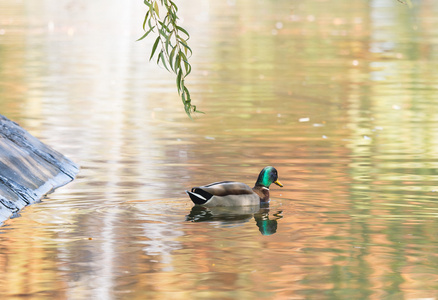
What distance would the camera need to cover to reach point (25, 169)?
12.5 metres

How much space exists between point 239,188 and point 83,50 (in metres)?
24.1

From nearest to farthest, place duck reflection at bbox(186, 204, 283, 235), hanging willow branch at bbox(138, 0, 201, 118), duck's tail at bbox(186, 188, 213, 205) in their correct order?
1. hanging willow branch at bbox(138, 0, 201, 118)
2. duck reflection at bbox(186, 204, 283, 235)
3. duck's tail at bbox(186, 188, 213, 205)

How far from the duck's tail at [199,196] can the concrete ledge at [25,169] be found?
5.61 feet

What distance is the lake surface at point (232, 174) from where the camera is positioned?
28.7 feet

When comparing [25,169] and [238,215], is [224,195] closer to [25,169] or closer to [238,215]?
[238,215]

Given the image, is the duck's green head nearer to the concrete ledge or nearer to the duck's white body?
the duck's white body

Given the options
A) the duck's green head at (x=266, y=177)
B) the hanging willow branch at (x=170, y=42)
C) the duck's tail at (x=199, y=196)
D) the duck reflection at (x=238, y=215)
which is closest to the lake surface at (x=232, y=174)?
the duck reflection at (x=238, y=215)

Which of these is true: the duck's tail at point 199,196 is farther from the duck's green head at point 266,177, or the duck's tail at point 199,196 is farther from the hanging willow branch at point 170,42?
the hanging willow branch at point 170,42

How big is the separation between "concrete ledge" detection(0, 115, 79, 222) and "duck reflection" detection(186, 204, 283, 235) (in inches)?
68.8

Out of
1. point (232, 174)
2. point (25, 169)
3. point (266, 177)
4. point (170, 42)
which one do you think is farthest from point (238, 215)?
point (25, 169)

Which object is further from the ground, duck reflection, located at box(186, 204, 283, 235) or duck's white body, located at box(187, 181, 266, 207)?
duck's white body, located at box(187, 181, 266, 207)

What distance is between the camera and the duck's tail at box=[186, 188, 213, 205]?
11.0m

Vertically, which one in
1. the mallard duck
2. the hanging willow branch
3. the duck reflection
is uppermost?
the hanging willow branch

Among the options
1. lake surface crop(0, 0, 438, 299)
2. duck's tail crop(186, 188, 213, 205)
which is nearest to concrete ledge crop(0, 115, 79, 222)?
lake surface crop(0, 0, 438, 299)
